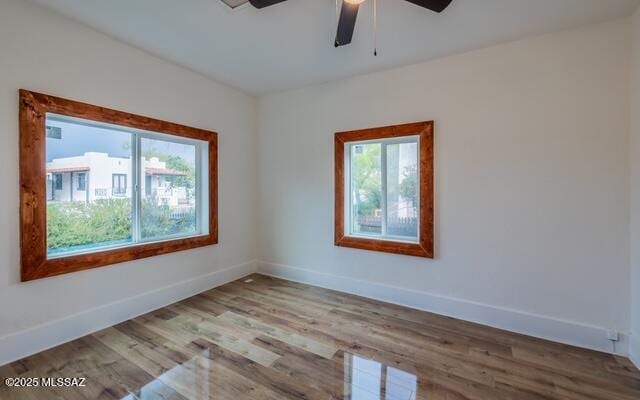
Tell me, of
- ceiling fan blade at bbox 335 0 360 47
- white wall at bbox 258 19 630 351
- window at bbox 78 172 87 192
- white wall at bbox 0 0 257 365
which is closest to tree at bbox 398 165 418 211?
white wall at bbox 258 19 630 351

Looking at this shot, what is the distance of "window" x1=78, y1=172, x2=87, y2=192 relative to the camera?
8.65ft

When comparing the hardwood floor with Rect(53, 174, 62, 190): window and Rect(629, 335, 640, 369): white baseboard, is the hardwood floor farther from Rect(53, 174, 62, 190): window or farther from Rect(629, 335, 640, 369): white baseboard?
Rect(53, 174, 62, 190): window

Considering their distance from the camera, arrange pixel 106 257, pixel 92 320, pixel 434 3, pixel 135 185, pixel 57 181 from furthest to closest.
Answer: pixel 135 185 < pixel 106 257 < pixel 92 320 < pixel 57 181 < pixel 434 3

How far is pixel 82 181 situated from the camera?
2.65m

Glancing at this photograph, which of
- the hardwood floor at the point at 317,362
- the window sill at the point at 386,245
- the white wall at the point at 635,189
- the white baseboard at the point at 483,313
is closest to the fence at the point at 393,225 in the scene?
the window sill at the point at 386,245

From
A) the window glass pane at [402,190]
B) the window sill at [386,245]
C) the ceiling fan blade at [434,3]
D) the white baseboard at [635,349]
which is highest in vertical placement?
the ceiling fan blade at [434,3]

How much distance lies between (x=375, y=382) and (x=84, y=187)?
308 cm

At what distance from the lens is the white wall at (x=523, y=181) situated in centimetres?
238

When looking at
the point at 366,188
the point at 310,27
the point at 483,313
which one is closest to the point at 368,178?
the point at 366,188

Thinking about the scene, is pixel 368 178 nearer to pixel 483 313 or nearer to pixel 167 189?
pixel 483 313

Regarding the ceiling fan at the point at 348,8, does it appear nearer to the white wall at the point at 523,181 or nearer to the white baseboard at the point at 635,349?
the white wall at the point at 523,181

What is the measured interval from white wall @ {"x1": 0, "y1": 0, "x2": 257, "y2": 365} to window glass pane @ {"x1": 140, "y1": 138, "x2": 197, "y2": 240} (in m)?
0.33

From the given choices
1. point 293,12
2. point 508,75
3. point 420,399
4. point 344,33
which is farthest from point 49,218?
point 508,75

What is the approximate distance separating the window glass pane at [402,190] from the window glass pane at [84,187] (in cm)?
298
